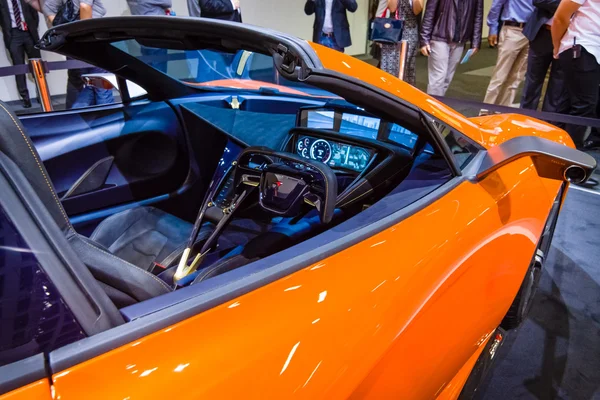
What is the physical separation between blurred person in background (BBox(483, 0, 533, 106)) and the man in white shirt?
49.6 inches

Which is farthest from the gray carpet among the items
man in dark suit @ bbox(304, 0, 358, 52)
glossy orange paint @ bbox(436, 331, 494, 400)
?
man in dark suit @ bbox(304, 0, 358, 52)

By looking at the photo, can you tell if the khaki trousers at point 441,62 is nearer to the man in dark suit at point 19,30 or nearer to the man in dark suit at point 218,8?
the man in dark suit at point 218,8

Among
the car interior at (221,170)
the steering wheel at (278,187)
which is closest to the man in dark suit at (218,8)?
the car interior at (221,170)

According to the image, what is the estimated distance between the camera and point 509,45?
4.65 metres

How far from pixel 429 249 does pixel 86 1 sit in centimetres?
399

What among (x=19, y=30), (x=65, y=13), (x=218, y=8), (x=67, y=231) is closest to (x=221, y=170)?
(x=67, y=231)

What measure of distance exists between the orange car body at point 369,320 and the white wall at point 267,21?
5955 mm

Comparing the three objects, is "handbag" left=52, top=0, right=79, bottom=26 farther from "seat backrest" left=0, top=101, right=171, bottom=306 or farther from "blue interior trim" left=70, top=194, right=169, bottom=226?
"seat backrest" left=0, top=101, right=171, bottom=306

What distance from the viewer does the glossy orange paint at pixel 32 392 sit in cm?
57

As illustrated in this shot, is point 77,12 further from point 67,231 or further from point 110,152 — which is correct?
point 67,231

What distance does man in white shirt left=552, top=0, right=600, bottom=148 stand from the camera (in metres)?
3.03

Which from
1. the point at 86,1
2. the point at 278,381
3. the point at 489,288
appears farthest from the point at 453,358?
the point at 86,1

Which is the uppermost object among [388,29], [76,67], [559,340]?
[388,29]

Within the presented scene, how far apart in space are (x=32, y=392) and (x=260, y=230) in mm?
1340
